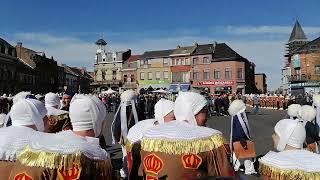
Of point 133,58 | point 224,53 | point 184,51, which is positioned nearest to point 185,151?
point 224,53

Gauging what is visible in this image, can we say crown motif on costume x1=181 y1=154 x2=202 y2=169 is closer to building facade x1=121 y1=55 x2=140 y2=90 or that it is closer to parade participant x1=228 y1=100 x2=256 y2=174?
parade participant x1=228 y1=100 x2=256 y2=174

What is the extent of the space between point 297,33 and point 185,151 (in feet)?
313

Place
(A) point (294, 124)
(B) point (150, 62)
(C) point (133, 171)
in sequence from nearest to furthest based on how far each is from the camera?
1. (A) point (294, 124)
2. (C) point (133, 171)
3. (B) point (150, 62)

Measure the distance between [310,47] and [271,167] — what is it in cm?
7618

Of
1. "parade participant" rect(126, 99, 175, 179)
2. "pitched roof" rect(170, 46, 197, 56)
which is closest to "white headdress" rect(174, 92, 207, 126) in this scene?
"parade participant" rect(126, 99, 175, 179)

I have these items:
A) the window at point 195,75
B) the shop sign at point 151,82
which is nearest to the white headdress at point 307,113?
the window at point 195,75

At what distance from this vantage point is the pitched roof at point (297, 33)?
309 ft

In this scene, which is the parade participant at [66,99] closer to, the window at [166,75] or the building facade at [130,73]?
the window at [166,75]

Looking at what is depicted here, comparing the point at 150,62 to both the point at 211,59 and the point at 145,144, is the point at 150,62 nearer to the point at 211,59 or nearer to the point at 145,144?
the point at 211,59

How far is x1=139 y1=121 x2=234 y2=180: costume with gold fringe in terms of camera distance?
13.2 feet

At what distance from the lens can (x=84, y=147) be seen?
3.51 meters

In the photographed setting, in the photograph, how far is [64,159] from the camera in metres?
3.39

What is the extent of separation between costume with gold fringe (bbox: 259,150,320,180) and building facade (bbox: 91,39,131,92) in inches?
3412

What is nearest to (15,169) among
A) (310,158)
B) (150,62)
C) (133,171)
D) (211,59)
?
(133,171)
